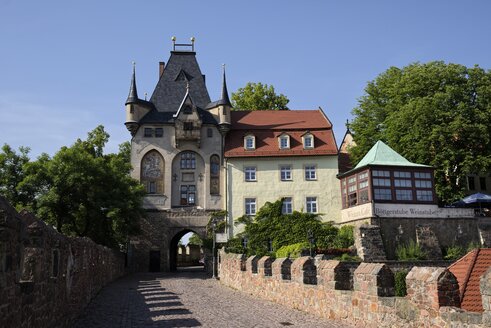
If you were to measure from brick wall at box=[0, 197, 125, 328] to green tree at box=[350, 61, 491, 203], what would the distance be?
29243 millimetres

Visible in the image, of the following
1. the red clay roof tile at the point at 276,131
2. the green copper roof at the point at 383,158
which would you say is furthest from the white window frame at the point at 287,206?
the green copper roof at the point at 383,158

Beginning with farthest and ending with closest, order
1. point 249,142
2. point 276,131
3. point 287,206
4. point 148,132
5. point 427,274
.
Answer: point 276,131 → point 249,142 → point 148,132 → point 287,206 → point 427,274

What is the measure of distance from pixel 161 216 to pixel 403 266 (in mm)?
18429

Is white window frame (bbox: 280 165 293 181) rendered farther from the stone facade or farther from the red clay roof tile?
the stone facade

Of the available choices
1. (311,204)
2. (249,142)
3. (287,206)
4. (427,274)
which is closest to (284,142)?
(249,142)

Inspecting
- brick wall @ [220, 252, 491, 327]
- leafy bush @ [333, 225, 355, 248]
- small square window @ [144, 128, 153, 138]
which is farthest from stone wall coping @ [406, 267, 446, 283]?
small square window @ [144, 128, 153, 138]

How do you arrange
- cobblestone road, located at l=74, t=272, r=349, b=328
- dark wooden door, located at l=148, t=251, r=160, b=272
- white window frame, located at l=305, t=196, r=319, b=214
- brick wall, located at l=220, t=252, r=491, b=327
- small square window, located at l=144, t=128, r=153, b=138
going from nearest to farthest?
brick wall, located at l=220, t=252, r=491, b=327 < cobblestone road, located at l=74, t=272, r=349, b=328 < white window frame, located at l=305, t=196, r=319, b=214 < dark wooden door, located at l=148, t=251, r=160, b=272 < small square window, located at l=144, t=128, r=153, b=138

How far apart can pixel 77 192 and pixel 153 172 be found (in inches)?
380

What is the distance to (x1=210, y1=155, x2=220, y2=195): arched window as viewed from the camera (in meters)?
40.9

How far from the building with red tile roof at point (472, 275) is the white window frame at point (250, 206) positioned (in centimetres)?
2794

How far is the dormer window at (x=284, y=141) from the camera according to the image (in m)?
41.3

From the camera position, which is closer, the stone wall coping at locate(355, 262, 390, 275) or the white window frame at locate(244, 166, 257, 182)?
the stone wall coping at locate(355, 262, 390, 275)

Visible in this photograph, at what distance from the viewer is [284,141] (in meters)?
41.6

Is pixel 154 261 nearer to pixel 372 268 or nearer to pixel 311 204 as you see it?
pixel 311 204
